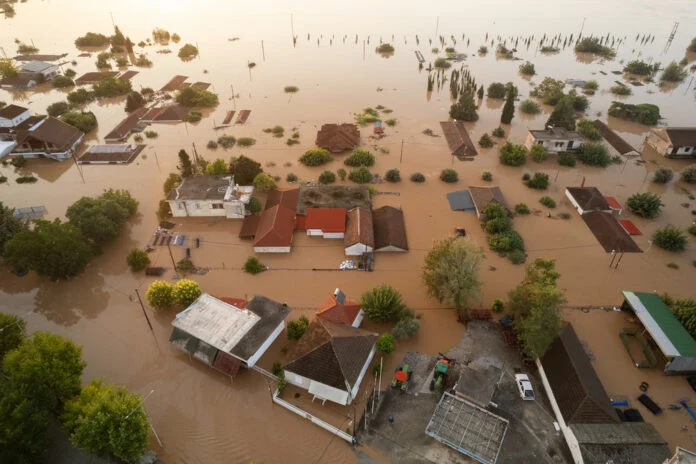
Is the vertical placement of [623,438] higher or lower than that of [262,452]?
higher

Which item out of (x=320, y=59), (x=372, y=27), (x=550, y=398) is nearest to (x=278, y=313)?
(x=550, y=398)

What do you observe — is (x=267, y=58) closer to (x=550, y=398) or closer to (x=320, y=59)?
(x=320, y=59)

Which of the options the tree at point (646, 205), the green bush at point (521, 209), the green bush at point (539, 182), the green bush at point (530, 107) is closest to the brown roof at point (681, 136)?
the tree at point (646, 205)

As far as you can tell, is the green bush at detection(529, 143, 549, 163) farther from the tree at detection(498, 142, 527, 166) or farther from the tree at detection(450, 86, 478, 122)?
the tree at detection(450, 86, 478, 122)

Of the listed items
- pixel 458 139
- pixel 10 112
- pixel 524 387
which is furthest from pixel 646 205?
pixel 10 112

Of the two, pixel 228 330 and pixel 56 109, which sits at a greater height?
pixel 56 109

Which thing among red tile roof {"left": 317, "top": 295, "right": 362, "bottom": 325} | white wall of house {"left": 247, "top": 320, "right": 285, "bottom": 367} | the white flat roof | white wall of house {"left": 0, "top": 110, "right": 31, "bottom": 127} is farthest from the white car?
white wall of house {"left": 0, "top": 110, "right": 31, "bottom": 127}

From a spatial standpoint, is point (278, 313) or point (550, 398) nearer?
point (550, 398)

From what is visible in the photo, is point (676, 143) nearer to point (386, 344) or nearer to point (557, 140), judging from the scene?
point (557, 140)

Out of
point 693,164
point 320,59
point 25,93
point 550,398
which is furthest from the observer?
point 320,59
